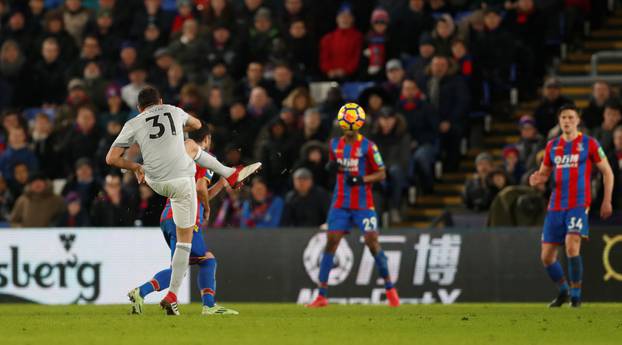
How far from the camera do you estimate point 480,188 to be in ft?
67.8

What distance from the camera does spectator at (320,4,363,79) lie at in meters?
23.8

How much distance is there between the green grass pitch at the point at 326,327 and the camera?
36.9ft

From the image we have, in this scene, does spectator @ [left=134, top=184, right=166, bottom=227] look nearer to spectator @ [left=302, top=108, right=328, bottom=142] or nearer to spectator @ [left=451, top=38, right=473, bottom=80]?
spectator @ [left=302, top=108, right=328, bottom=142]

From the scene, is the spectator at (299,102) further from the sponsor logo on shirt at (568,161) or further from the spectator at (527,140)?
the sponsor logo on shirt at (568,161)

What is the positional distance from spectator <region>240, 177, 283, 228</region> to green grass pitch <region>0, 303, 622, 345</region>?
501cm

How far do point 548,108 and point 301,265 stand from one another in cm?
455

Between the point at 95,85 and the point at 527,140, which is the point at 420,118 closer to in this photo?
the point at 527,140

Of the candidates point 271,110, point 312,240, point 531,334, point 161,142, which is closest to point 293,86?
point 271,110

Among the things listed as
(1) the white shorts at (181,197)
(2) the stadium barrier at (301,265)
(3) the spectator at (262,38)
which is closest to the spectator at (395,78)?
(3) the spectator at (262,38)

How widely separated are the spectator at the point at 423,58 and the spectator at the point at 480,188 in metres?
2.63

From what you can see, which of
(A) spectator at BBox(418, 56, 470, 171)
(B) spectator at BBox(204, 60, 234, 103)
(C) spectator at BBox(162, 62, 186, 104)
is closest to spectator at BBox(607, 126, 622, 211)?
(A) spectator at BBox(418, 56, 470, 171)

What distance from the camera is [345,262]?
65.3ft

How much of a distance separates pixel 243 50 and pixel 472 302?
7.31m

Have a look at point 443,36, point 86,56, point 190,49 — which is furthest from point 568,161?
point 86,56
